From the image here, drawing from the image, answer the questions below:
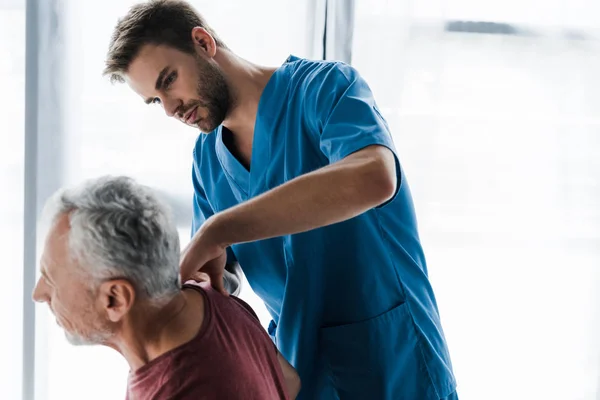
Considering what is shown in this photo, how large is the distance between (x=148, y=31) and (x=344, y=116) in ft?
1.34

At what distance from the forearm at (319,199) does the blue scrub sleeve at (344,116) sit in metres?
0.06

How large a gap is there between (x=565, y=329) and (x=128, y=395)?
5.49 ft

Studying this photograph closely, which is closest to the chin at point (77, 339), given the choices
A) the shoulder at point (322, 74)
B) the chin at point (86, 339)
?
the chin at point (86, 339)

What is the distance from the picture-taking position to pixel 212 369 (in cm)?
94

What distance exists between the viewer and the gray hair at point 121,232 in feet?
3.08

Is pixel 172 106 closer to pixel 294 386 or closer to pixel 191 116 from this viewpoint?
pixel 191 116

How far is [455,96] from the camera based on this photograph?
6.62 ft

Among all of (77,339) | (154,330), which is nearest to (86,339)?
(77,339)

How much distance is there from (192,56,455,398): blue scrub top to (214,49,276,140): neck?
0.04 metres

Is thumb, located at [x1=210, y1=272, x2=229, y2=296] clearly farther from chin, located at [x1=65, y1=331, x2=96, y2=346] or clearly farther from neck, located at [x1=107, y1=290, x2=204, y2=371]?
chin, located at [x1=65, y1=331, x2=96, y2=346]
